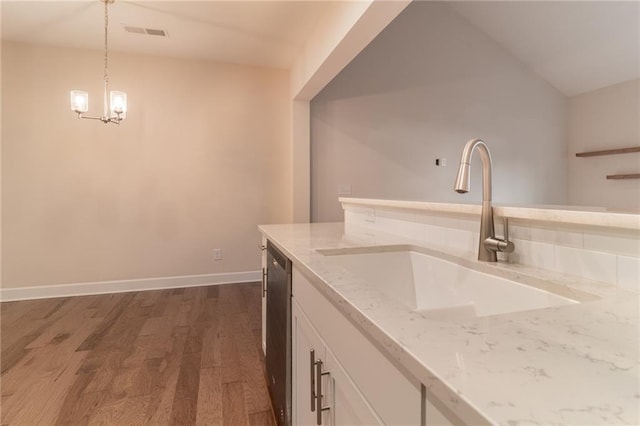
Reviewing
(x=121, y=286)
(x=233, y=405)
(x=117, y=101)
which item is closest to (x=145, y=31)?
(x=117, y=101)

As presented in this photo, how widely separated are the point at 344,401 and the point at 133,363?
187 centimetres

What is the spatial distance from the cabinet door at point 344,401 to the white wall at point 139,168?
3.20m

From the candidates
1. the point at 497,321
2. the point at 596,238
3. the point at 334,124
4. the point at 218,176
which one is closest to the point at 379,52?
the point at 334,124

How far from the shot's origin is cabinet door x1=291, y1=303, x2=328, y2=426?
2.87ft

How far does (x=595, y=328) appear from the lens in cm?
51

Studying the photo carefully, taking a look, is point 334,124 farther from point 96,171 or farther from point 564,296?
point 564,296

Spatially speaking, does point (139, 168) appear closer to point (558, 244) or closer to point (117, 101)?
point (117, 101)

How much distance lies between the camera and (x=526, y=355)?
0.42m

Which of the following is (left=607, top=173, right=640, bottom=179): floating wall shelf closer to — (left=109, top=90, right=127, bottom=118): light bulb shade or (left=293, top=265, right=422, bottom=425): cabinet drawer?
(left=293, top=265, right=422, bottom=425): cabinet drawer

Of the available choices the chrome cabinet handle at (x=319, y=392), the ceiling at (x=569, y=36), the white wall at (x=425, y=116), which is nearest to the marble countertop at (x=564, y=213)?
the chrome cabinet handle at (x=319, y=392)

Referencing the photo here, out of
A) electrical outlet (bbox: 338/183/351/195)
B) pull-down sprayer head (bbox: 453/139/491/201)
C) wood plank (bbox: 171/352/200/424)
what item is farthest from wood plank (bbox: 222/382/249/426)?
electrical outlet (bbox: 338/183/351/195)

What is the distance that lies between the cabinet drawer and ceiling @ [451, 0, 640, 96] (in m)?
4.91

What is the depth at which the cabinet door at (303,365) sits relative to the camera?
0.87 metres

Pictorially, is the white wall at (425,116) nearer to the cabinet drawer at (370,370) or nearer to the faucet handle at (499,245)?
the faucet handle at (499,245)
